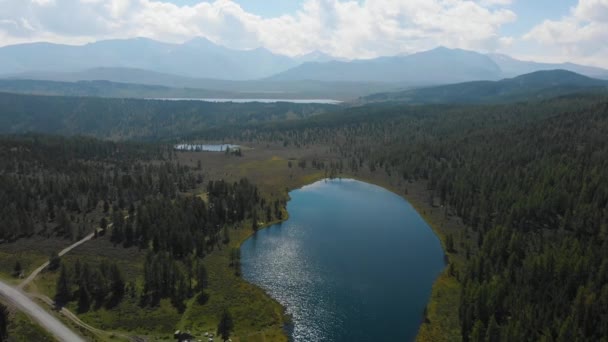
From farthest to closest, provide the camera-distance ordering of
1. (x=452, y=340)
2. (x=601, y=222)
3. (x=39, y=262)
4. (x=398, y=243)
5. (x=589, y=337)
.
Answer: (x=398, y=243)
(x=601, y=222)
(x=39, y=262)
(x=452, y=340)
(x=589, y=337)

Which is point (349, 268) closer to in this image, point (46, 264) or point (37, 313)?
point (37, 313)

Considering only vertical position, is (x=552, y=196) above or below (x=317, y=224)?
above

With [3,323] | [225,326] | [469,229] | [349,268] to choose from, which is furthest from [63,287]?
[469,229]

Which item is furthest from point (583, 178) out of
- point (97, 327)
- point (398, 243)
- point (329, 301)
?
point (97, 327)

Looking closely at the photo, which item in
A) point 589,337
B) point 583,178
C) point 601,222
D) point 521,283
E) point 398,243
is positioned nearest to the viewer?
point 589,337

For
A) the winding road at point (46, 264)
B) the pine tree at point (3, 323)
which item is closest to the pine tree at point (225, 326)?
the pine tree at point (3, 323)

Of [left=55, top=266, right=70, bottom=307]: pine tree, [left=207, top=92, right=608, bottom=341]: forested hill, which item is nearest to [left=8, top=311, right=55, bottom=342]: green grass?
[left=55, top=266, right=70, bottom=307]: pine tree

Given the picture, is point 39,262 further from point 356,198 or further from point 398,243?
point 356,198

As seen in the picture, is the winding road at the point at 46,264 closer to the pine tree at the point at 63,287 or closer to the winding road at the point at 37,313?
the winding road at the point at 37,313
